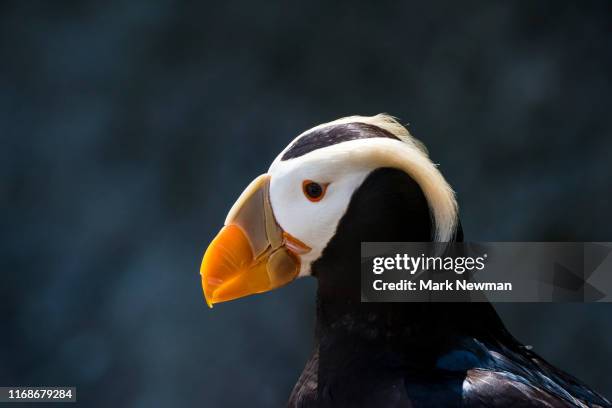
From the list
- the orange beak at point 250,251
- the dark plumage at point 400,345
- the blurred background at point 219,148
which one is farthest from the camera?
the blurred background at point 219,148

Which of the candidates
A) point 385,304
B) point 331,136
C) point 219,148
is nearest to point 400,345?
point 385,304

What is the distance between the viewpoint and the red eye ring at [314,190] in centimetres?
136

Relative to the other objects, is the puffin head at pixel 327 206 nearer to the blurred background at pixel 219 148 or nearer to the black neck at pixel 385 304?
the black neck at pixel 385 304

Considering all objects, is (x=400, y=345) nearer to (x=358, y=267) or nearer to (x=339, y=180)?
(x=358, y=267)

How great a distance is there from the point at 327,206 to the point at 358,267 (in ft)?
Result: 0.38

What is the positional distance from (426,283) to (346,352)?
17 centimetres

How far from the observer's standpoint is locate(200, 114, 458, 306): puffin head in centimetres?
134

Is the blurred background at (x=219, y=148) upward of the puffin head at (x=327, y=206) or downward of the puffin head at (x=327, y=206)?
upward

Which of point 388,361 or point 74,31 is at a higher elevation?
point 74,31

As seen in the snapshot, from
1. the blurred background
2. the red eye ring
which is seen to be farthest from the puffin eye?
the blurred background

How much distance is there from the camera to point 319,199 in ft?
4.50

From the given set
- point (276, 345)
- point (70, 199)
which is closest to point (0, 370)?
point (70, 199)

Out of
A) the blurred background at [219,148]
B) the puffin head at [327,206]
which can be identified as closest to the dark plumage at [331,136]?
the puffin head at [327,206]

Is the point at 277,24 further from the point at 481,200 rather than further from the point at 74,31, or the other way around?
the point at 481,200
